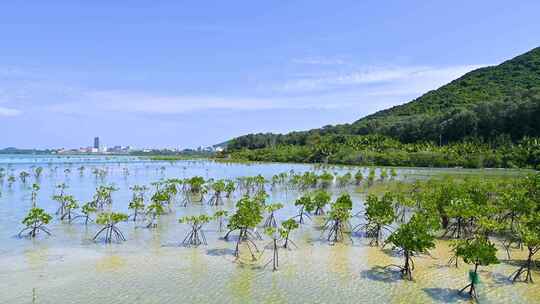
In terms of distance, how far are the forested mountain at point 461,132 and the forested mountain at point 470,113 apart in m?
0.15

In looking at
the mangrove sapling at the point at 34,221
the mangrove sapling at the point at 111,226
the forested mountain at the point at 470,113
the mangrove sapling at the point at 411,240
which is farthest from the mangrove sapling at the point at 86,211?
the forested mountain at the point at 470,113

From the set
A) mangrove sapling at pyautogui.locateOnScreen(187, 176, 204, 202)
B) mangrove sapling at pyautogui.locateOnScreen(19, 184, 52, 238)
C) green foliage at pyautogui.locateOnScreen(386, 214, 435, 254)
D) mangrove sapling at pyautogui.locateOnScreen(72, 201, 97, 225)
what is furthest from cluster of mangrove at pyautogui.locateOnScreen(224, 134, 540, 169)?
mangrove sapling at pyautogui.locateOnScreen(19, 184, 52, 238)

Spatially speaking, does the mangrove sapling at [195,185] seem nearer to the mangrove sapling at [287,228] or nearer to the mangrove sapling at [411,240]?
the mangrove sapling at [287,228]

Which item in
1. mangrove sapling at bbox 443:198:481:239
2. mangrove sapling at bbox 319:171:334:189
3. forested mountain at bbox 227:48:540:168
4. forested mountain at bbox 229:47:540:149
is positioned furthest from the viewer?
forested mountain at bbox 229:47:540:149

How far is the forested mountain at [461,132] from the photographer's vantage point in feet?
238

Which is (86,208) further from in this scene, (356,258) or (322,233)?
(356,258)

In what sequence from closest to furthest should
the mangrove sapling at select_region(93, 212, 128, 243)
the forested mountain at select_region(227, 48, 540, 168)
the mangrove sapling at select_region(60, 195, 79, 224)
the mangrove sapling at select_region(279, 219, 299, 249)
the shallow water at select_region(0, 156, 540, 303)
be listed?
1. the shallow water at select_region(0, 156, 540, 303)
2. the mangrove sapling at select_region(279, 219, 299, 249)
3. the mangrove sapling at select_region(93, 212, 128, 243)
4. the mangrove sapling at select_region(60, 195, 79, 224)
5. the forested mountain at select_region(227, 48, 540, 168)

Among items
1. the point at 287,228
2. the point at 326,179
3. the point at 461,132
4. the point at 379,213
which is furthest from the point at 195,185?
the point at 461,132

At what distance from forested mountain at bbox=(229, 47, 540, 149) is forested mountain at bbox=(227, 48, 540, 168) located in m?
0.15

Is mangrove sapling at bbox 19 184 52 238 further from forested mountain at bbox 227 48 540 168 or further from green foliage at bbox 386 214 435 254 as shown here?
forested mountain at bbox 227 48 540 168

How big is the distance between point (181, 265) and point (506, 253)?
34.1ft

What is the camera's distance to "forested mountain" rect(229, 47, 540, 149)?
80.1 metres

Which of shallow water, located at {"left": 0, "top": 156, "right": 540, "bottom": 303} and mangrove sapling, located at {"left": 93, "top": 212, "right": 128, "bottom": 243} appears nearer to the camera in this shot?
shallow water, located at {"left": 0, "top": 156, "right": 540, "bottom": 303}

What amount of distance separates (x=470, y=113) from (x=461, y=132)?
12.5 feet
